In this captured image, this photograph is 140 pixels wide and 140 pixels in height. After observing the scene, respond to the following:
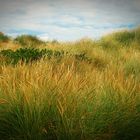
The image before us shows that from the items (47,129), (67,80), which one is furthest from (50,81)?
(47,129)

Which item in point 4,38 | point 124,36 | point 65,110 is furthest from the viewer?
point 4,38

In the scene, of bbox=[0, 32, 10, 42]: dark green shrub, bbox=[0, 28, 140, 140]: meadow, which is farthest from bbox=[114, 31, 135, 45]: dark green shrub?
bbox=[0, 28, 140, 140]: meadow

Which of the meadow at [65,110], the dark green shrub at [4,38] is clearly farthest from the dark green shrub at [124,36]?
the meadow at [65,110]

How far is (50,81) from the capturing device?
13.9 ft

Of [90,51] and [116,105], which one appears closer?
[116,105]

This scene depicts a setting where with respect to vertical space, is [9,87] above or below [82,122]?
above

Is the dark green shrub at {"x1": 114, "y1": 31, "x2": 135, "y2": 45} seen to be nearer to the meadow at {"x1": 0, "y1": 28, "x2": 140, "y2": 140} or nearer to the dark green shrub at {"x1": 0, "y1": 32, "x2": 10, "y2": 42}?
the dark green shrub at {"x1": 0, "y1": 32, "x2": 10, "y2": 42}

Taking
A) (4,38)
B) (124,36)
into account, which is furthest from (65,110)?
(4,38)

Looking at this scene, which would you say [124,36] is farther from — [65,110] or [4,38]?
[65,110]

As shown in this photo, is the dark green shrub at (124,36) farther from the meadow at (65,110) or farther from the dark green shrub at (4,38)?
→ the meadow at (65,110)

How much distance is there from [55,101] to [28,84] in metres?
0.32

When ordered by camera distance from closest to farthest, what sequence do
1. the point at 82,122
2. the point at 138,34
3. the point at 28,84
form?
the point at 82,122, the point at 28,84, the point at 138,34

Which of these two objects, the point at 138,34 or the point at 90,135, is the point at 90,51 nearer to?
the point at 138,34

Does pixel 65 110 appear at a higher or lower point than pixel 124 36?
lower
